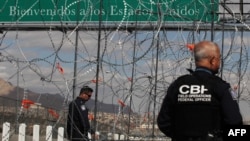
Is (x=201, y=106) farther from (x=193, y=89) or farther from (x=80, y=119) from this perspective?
(x=80, y=119)

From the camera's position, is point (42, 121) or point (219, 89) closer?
point (219, 89)

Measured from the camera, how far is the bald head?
219 inches

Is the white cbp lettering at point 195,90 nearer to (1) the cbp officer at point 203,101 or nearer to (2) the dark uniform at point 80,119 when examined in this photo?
(1) the cbp officer at point 203,101

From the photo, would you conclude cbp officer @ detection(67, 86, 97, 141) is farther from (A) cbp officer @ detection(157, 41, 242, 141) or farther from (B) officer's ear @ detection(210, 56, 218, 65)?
(B) officer's ear @ detection(210, 56, 218, 65)

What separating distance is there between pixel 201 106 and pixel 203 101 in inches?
1.6

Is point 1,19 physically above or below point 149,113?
above

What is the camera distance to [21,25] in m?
18.4

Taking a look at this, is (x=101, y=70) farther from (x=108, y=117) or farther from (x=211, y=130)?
(x=108, y=117)

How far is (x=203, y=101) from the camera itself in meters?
5.57

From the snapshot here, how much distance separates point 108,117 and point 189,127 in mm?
7379

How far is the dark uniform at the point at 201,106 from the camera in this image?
5.53m

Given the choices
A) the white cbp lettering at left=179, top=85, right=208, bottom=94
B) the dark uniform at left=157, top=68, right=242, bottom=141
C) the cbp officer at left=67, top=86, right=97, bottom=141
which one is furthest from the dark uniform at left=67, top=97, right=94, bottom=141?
the white cbp lettering at left=179, top=85, right=208, bottom=94

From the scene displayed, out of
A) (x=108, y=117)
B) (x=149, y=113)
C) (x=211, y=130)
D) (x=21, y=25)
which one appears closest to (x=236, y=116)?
(x=211, y=130)

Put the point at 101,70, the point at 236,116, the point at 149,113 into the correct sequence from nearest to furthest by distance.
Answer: the point at 236,116 < the point at 101,70 < the point at 149,113
